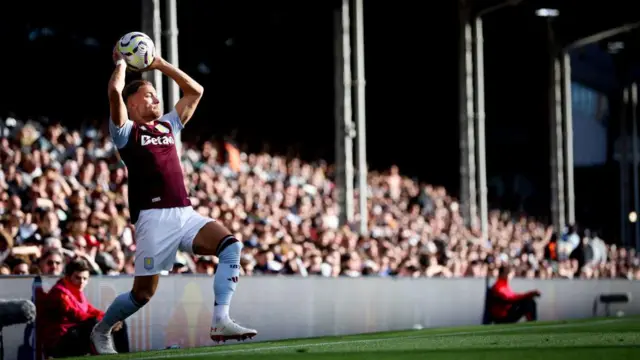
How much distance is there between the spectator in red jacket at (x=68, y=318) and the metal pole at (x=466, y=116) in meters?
20.5

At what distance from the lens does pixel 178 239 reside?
10016 millimetres

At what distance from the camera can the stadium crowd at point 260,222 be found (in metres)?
15.1

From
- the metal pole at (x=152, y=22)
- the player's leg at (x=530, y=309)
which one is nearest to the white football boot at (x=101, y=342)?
the metal pole at (x=152, y=22)

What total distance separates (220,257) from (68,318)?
2451 mm

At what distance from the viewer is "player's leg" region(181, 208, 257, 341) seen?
9781mm

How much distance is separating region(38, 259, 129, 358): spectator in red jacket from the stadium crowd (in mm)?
1044

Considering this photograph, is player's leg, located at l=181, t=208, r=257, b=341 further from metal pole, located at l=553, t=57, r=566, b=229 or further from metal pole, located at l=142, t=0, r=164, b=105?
metal pole, located at l=553, t=57, r=566, b=229

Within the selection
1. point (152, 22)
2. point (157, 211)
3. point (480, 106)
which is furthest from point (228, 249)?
point (480, 106)

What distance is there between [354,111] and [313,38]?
10.5m

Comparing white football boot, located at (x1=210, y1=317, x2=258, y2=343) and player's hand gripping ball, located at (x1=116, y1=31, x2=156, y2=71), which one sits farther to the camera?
player's hand gripping ball, located at (x1=116, y1=31, x2=156, y2=71)

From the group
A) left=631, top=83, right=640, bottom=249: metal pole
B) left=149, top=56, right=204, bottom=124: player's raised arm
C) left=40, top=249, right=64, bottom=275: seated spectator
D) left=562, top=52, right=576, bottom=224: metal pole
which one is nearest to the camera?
left=149, top=56, right=204, bottom=124: player's raised arm

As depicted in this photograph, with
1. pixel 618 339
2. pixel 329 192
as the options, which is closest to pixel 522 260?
pixel 329 192

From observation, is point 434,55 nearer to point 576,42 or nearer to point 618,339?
point 576,42

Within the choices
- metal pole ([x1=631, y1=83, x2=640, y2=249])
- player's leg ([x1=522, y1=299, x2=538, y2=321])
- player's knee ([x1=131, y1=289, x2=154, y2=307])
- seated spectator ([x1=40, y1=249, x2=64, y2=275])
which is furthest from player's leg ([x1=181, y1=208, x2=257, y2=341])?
metal pole ([x1=631, y1=83, x2=640, y2=249])
